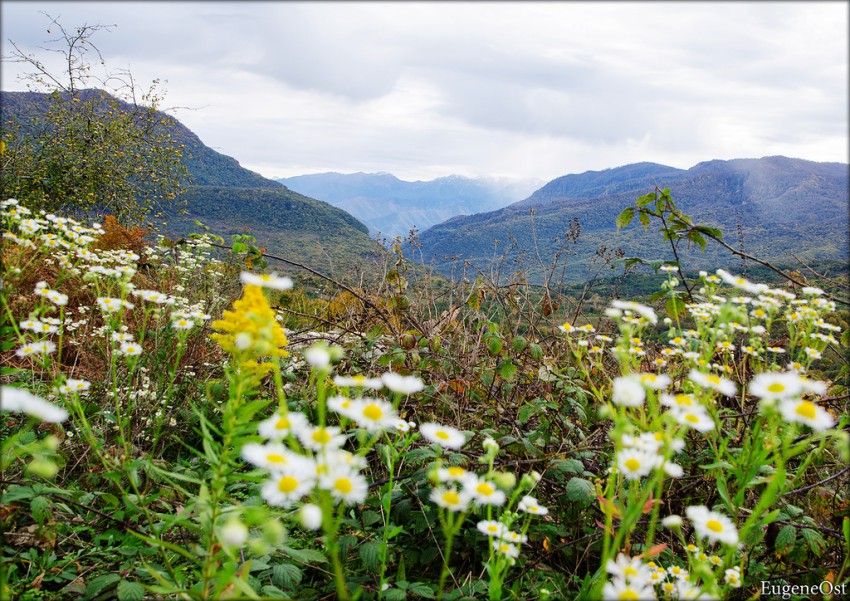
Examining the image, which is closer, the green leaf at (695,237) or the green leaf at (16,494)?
the green leaf at (16,494)

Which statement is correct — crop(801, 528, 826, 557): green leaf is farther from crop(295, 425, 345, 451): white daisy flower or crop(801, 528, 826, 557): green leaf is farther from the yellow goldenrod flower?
the yellow goldenrod flower

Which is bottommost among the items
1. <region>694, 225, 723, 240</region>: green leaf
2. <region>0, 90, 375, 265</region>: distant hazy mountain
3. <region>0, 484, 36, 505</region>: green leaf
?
<region>0, 484, 36, 505</region>: green leaf

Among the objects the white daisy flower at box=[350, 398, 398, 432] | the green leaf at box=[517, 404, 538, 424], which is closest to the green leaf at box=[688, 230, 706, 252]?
the green leaf at box=[517, 404, 538, 424]

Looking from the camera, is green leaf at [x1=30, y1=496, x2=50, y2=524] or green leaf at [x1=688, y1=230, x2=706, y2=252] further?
green leaf at [x1=688, y1=230, x2=706, y2=252]

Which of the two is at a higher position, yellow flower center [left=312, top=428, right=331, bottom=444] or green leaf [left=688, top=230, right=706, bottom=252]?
green leaf [left=688, top=230, right=706, bottom=252]

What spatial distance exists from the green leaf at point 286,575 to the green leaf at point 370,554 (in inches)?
8.2

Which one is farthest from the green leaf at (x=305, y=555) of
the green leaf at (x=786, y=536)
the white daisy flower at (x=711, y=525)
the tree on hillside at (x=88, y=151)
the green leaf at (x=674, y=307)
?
the tree on hillside at (x=88, y=151)

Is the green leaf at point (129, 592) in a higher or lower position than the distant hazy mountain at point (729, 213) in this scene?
lower

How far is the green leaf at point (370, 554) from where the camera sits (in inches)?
61.7

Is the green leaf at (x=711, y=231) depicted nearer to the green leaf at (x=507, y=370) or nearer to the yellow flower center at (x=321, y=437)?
the green leaf at (x=507, y=370)

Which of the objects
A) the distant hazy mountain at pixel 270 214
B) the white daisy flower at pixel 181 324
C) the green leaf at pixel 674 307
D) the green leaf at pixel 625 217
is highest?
the distant hazy mountain at pixel 270 214

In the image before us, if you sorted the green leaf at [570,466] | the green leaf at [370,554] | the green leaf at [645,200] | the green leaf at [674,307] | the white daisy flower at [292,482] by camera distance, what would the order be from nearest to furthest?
the white daisy flower at [292,482] < the green leaf at [370,554] < the green leaf at [570,466] < the green leaf at [674,307] < the green leaf at [645,200]

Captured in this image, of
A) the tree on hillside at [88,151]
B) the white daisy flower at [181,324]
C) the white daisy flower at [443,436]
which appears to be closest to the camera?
the white daisy flower at [443,436]

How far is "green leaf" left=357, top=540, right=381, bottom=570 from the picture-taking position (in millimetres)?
1568
